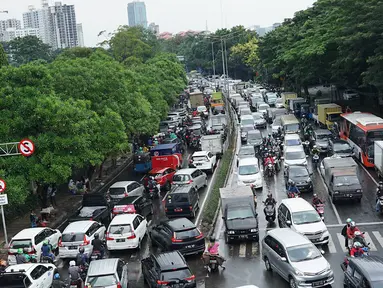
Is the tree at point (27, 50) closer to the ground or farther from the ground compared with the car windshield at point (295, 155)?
farther from the ground

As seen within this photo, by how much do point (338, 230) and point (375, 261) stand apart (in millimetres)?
8016

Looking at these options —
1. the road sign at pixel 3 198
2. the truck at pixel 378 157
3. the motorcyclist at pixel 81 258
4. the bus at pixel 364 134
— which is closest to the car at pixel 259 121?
the bus at pixel 364 134

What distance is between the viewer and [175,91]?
6906cm

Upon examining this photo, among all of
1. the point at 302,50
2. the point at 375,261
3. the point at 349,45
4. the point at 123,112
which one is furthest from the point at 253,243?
the point at 302,50

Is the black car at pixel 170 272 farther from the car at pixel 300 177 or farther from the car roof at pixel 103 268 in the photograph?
the car at pixel 300 177

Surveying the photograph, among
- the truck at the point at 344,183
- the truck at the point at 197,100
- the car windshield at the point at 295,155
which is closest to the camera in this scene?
the truck at the point at 344,183

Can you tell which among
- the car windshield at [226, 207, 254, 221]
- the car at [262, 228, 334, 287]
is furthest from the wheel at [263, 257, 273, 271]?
the car windshield at [226, 207, 254, 221]

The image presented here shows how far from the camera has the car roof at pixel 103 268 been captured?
54.8 feet

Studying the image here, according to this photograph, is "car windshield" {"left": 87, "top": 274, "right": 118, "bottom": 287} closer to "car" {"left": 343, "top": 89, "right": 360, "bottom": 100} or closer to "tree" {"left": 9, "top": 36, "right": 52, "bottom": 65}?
"car" {"left": 343, "top": 89, "right": 360, "bottom": 100}

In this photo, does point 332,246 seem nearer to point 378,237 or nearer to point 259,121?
point 378,237

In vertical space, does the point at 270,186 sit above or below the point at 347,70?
below

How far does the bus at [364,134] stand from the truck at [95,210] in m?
16.2

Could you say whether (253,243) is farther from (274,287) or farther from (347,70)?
(347,70)

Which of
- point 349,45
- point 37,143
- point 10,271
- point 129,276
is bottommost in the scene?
point 129,276
